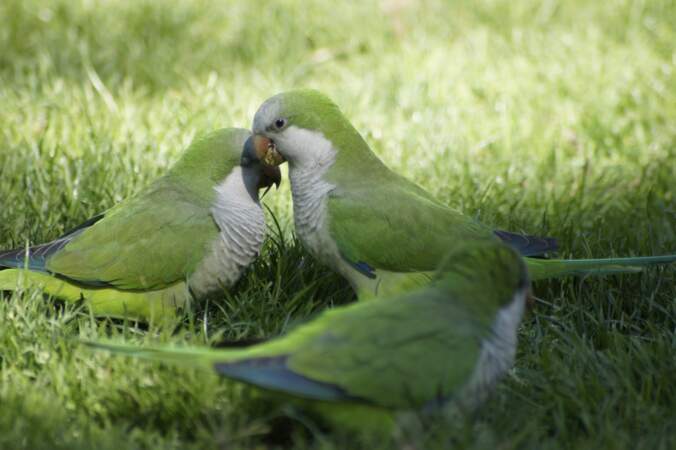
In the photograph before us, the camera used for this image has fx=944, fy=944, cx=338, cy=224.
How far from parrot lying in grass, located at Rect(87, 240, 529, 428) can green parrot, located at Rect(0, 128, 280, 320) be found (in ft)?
2.90

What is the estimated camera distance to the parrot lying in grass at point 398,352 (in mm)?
2400

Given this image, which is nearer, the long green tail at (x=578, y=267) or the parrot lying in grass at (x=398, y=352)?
the parrot lying in grass at (x=398, y=352)

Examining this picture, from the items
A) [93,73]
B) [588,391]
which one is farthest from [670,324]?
[93,73]

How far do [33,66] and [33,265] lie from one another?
8.47 ft

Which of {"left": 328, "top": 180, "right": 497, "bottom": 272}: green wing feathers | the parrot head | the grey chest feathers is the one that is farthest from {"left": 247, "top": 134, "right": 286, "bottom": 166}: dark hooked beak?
{"left": 328, "top": 180, "right": 497, "bottom": 272}: green wing feathers

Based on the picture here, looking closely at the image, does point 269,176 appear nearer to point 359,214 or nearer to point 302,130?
point 302,130

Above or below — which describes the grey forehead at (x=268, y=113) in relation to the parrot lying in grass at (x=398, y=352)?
above

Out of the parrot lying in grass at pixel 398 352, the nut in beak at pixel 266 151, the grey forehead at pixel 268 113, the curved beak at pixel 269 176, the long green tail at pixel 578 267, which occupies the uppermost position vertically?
the grey forehead at pixel 268 113

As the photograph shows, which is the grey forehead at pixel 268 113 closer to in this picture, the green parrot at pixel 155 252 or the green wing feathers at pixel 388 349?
the green parrot at pixel 155 252

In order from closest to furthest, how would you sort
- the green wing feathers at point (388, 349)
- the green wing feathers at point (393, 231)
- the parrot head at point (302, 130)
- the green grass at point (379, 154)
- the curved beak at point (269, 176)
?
the green wing feathers at point (388, 349) < the green grass at point (379, 154) < the green wing feathers at point (393, 231) < the parrot head at point (302, 130) < the curved beak at point (269, 176)

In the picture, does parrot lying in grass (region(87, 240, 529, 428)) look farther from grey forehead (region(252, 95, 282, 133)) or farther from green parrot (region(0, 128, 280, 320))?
grey forehead (region(252, 95, 282, 133))

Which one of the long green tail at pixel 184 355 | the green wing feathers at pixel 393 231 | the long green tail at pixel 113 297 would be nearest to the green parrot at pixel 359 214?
the green wing feathers at pixel 393 231

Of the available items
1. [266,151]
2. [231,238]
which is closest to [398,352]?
[231,238]

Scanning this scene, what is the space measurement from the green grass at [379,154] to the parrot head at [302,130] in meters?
0.42
